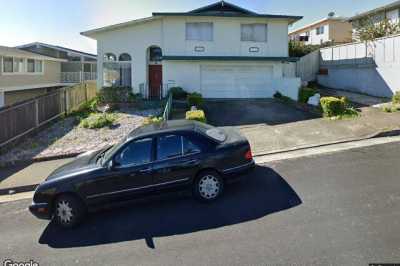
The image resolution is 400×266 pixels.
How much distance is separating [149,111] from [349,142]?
32.8 feet

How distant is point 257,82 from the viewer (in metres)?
20.5

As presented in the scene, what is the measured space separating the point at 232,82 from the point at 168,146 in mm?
14545

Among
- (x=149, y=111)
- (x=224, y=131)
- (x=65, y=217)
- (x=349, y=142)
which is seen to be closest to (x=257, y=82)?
(x=149, y=111)

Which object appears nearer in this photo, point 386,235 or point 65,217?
point 386,235

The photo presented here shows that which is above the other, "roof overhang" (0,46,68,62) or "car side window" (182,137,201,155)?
"roof overhang" (0,46,68,62)

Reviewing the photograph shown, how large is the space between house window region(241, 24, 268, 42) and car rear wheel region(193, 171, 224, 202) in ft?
51.4

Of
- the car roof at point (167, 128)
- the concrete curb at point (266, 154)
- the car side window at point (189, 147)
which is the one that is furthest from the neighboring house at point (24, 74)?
the car side window at point (189, 147)

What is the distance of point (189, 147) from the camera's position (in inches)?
258

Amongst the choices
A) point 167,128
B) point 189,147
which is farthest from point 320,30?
point 189,147

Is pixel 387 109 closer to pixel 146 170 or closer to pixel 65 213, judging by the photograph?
pixel 146 170

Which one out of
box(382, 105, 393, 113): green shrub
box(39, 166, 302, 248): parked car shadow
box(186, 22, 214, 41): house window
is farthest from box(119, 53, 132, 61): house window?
box(39, 166, 302, 248): parked car shadow

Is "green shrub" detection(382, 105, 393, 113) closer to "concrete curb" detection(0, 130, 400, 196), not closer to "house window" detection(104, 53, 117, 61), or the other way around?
"concrete curb" detection(0, 130, 400, 196)

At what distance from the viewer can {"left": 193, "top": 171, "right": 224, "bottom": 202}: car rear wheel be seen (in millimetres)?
6500

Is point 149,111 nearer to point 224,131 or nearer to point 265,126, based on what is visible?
point 265,126
